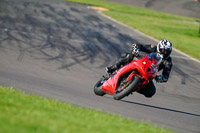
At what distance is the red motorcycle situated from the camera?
332 inches

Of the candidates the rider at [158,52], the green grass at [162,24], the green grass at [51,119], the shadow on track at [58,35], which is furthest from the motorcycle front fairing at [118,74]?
the green grass at [162,24]

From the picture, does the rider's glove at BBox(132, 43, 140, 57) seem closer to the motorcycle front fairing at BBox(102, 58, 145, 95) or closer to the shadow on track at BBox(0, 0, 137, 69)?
the motorcycle front fairing at BBox(102, 58, 145, 95)

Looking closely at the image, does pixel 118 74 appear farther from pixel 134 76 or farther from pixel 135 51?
pixel 135 51

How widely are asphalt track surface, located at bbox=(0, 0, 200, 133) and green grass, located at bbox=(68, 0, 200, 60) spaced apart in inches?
60.0

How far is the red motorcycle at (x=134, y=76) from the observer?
845 cm

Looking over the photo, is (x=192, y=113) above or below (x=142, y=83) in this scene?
below

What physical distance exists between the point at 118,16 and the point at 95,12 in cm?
153

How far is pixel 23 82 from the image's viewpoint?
1013 centimetres

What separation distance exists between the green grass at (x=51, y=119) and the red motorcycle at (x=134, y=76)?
1.71 meters

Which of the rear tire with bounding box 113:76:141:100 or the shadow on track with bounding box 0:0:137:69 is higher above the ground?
the rear tire with bounding box 113:76:141:100

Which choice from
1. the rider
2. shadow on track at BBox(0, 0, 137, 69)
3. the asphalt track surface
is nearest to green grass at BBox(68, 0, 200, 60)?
the asphalt track surface

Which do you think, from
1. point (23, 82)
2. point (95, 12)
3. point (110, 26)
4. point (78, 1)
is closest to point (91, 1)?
point (78, 1)

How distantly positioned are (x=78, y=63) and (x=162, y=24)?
44.1 ft

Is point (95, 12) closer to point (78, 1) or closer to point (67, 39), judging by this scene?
point (78, 1)
